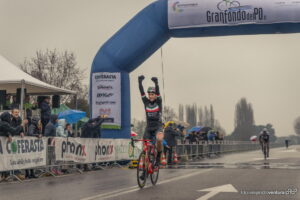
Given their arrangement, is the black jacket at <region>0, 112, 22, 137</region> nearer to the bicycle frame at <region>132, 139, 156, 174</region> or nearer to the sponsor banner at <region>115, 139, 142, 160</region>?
the bicycle frame at <region>132, 139, 156, 174</region>

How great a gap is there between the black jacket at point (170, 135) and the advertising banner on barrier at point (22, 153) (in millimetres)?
7761

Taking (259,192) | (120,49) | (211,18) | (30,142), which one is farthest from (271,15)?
(259,192)

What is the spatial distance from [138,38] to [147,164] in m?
12.5

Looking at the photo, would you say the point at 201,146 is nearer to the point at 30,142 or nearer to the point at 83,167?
the point at 83,167

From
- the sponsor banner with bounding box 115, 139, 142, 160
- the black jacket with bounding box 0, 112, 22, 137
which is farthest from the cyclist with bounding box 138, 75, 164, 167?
the sponsor banner with bounding box 115, 139, 142, 160

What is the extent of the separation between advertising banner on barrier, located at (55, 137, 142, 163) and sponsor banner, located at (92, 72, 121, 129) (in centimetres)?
128

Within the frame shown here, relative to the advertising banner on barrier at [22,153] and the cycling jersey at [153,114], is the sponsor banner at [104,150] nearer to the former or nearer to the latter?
the advertising banner on barrier at [22,153]

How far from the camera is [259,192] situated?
28.0ft

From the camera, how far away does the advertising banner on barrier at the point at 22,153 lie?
12.4m

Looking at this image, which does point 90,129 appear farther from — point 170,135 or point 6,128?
point 6,128

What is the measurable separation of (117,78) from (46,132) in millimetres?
7221

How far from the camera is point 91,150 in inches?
671

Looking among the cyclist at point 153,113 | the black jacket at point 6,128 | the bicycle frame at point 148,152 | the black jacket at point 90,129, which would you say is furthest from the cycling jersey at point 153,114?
the black jacket at point 90,129

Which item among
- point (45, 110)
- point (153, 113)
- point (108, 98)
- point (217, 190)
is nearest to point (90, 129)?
point (45, 110)
